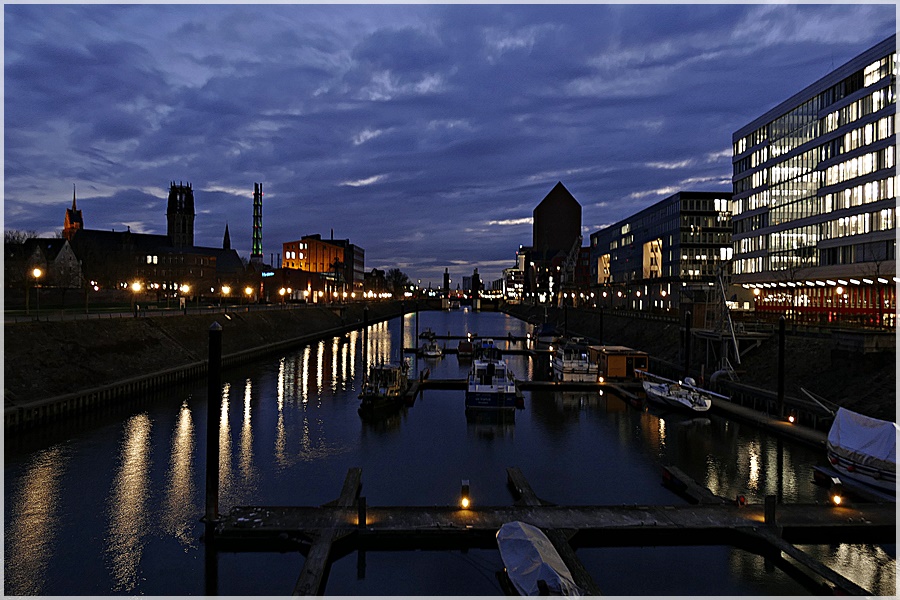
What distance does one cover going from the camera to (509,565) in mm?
19172

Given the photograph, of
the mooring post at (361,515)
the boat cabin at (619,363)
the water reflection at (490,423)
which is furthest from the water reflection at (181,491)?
the boat cabin at (619,363)

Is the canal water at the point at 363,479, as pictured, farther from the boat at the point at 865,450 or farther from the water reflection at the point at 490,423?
the boat at the point at 865,450

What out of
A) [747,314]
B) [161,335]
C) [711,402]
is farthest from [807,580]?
[161,335]

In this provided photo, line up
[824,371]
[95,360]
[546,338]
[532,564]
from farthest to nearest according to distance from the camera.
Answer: [546,338]
[95,360]
[824,371]
[532,564]

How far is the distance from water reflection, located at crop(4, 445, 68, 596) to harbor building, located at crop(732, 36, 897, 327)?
61227mm

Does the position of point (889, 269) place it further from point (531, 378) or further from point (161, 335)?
point (161, 335)

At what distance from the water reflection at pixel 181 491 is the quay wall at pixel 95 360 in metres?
8.74

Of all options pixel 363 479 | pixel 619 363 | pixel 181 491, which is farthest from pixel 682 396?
pixel 181 491

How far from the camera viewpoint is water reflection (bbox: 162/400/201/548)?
985 inches

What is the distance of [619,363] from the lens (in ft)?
214

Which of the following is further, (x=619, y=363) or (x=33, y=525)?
(x=619, y=363)

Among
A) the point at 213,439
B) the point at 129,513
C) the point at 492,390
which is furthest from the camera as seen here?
the point at 492,390

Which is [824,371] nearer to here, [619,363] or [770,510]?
[619,363]

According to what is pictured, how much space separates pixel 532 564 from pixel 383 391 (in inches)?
1270
